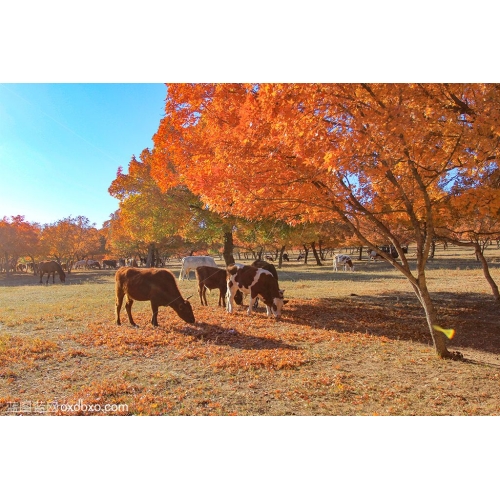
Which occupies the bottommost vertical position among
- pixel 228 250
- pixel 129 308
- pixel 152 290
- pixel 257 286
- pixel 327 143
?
pixel 129 308

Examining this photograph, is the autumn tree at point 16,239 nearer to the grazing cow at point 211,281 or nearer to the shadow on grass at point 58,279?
the shadow on grass at point 58,279

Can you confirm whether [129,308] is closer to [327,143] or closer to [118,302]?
[118,302]

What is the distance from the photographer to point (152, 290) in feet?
20.9

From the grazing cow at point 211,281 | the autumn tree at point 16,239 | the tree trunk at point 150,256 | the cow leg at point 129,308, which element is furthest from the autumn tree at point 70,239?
the grazing cow at point 211,281

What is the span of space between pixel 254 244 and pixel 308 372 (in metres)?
5.73

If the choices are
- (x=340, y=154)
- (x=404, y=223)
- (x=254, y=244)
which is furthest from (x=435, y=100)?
(x=254, y=244)

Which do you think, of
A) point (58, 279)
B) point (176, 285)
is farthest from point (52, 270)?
point (176, 285)

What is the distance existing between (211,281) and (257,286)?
241 centimetres

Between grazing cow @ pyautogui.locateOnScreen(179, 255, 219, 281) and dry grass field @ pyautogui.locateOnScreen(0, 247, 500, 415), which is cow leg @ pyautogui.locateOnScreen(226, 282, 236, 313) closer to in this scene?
dry grass field @ pyautogui.locateOnScreen(0, 247, 500, 415)

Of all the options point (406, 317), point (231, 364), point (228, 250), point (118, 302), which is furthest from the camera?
point (228, 250)

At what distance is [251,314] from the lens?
7879mm

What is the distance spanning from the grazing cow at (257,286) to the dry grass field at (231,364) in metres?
Result: 0.39

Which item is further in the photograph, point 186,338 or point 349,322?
point 349,322

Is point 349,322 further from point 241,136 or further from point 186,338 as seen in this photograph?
point 241,136
